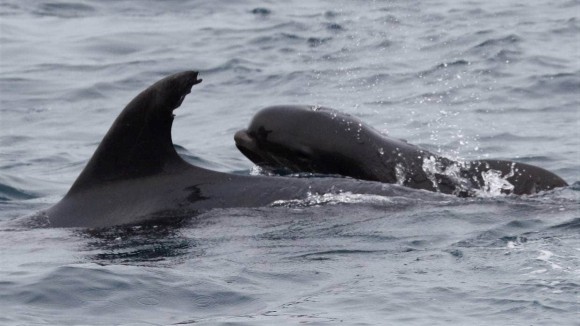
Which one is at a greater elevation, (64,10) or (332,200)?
(64,10)

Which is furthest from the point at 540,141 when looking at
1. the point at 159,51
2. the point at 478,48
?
the point at 159,51

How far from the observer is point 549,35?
2325 centimetres

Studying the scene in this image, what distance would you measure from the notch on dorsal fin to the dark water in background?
512 mm

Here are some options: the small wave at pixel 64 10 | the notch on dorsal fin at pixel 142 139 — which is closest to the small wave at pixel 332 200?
the notch on dorsal fin at pixel 142 139

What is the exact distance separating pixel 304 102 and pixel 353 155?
7.31 meters

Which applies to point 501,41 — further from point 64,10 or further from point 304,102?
point 64,10

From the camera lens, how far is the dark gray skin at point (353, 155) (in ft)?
40.1

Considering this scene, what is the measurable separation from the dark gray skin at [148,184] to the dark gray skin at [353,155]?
2.94 feet

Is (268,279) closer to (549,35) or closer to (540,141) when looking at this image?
Result: (540,141)

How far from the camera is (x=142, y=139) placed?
34.9ft

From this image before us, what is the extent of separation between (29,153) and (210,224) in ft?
22.8

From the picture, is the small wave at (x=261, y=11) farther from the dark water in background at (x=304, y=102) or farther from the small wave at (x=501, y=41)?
the small wave at (x=501, y=41)

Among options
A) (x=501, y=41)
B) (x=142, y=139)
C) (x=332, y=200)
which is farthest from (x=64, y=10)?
(x=142, y=139)

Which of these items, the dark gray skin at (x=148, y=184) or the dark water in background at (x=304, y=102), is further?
the dark gray skin at (x=148, y=184)
